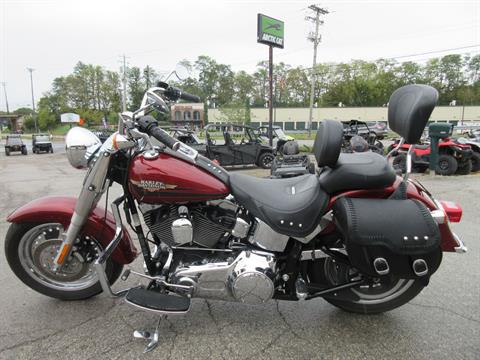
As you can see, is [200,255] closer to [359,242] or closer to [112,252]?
[112,252]

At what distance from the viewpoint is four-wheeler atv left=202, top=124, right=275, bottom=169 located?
463 inches

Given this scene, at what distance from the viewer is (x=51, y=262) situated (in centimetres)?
257

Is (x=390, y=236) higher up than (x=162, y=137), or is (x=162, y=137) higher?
(x=162, y=137)

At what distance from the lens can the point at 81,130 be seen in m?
2.37

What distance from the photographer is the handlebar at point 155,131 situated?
206 cm

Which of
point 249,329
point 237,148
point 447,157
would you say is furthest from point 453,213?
point 237,148

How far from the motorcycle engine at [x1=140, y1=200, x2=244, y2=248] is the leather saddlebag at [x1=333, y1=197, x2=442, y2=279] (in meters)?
0.65

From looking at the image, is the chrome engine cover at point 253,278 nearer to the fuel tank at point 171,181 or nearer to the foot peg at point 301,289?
the foot peg at point 301,289

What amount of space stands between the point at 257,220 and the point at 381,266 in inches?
29.7

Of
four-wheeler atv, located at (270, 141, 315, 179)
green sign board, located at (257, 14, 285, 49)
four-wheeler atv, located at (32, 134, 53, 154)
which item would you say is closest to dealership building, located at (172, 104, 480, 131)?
four-wheeler atv, located at (32, 134, 53, 154)

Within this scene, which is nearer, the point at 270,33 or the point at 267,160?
the point at 267,160

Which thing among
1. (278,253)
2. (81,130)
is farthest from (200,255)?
(81,130)

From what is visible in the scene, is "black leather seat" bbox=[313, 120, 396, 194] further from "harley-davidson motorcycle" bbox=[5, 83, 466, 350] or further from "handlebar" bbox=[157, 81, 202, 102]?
"handlebar" bbox=[157, 81, 202, 102]

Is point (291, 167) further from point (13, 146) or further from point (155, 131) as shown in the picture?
point (13, 146)
